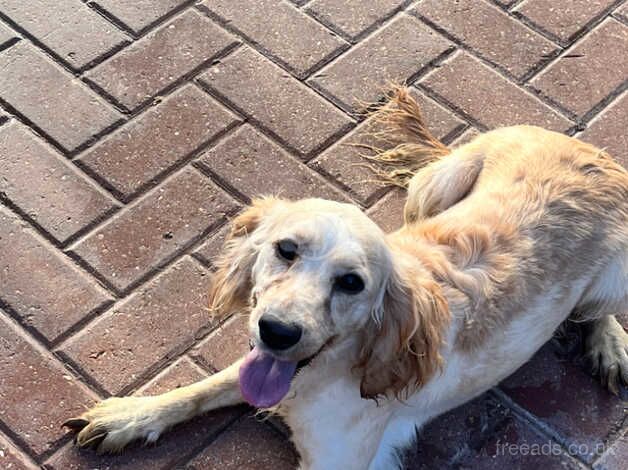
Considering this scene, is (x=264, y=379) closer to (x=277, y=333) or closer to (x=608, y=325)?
(x=277, y=333)

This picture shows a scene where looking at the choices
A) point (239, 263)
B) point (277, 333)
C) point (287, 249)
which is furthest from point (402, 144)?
point (277, 333)

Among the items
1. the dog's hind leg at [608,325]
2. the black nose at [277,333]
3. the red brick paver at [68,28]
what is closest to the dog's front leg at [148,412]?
the black nose at [277,333]

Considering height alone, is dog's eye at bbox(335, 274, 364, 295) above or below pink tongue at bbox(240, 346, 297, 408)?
above

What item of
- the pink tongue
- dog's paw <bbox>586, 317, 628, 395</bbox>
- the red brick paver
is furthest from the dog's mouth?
the red brick paver

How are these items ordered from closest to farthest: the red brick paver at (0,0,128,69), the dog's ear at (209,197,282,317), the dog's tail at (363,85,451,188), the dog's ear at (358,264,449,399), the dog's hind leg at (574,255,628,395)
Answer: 1. the dog's ear at (358,264,449,399)
2. the dog's ear at (209,197,282,317)
3. the dog's hind leg at (574,255,628,395)
4. the dog's tail at (363,85,451,188)
5. the red brick paver at (0,0,128,69)

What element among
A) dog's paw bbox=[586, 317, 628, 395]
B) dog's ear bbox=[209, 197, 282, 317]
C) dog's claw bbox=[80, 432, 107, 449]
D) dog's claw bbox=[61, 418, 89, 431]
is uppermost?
dog's ear bbox=[209, 197, 282, 317]

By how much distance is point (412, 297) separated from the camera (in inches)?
124

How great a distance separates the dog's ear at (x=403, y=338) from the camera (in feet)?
10.3

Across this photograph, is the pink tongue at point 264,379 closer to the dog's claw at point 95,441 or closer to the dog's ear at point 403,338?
the dog's ear at point 403,338

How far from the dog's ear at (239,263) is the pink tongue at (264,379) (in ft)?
0.73

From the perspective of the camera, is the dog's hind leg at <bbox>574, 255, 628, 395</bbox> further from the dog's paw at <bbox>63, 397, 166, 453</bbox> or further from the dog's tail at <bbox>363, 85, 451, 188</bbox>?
the dog's paw at <bbox>63, 397, 166, 453</bbox>

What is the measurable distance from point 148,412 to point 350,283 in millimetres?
1064

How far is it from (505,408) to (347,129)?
1.48 metres

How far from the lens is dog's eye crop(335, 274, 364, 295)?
3.03m
